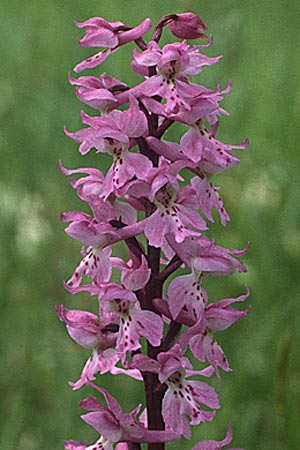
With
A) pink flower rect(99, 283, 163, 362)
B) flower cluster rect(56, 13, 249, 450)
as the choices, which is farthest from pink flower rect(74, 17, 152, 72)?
pink flower rect(99, 283, 163, 362)

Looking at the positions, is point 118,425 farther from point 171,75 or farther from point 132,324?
point 171,75

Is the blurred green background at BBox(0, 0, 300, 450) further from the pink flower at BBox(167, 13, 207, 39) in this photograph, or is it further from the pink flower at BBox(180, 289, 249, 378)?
the pink flower at BBox(167, 13, 207, 39)

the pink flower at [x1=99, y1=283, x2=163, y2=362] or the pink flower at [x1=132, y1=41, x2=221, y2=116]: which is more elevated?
the pink flower at [x1=132, y1=41, x2=221, y2=116]

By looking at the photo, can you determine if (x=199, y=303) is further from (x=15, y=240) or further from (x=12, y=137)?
(x=12, y=137)

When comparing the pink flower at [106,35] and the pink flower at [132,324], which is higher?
the pink flower at [106,35]

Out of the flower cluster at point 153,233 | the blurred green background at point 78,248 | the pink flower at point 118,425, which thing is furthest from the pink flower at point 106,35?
the blurred green background at point 78,248

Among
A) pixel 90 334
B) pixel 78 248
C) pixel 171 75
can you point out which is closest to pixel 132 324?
pixel 90 334

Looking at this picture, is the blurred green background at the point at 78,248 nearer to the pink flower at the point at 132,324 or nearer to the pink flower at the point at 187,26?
the pink flower at the point at 132,324
